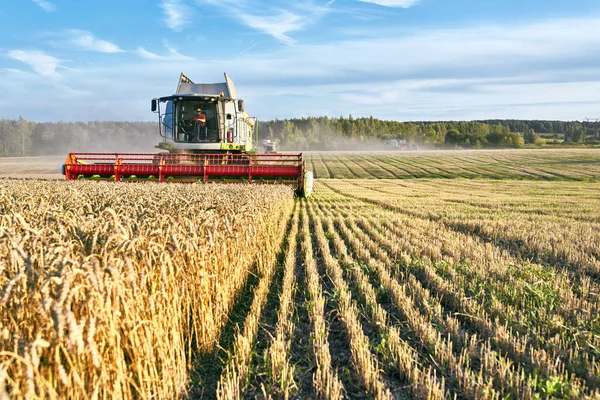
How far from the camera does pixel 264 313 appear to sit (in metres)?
4.88

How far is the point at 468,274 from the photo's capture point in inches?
247

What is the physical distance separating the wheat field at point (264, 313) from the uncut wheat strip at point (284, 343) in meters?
0.02

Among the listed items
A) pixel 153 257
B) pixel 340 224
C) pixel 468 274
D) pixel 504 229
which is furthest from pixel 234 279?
pixel 504 229

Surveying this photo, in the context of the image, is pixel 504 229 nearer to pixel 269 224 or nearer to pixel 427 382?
pixel 269 224

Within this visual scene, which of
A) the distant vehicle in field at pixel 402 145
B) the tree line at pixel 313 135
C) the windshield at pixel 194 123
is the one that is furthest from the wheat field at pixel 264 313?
the distant vehicle in field at pixel 402 145

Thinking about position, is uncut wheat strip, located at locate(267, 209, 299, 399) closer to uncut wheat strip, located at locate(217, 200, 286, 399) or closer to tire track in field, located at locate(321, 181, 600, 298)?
uncut wheat strip, located at locate(217, 200, 286, 399)

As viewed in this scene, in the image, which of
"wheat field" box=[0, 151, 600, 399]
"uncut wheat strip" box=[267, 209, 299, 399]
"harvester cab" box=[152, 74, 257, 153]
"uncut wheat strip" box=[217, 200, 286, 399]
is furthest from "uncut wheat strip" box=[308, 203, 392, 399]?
"harvester cab" box=[152, 74, 257, 153]

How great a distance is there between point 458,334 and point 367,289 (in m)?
1.39

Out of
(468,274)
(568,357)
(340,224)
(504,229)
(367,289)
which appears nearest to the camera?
(568,357)

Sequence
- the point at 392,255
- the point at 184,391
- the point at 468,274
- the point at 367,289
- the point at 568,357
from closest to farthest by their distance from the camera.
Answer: the point at 184,391
the point at 568,357
the point at 367,289
the point at 468,274
the point at 392,255

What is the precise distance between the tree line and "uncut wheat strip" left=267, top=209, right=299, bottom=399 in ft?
246

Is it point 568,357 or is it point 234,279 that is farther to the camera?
point 234,279

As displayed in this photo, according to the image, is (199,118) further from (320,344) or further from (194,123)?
(320,344)

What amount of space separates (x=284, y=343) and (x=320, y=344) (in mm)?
324
